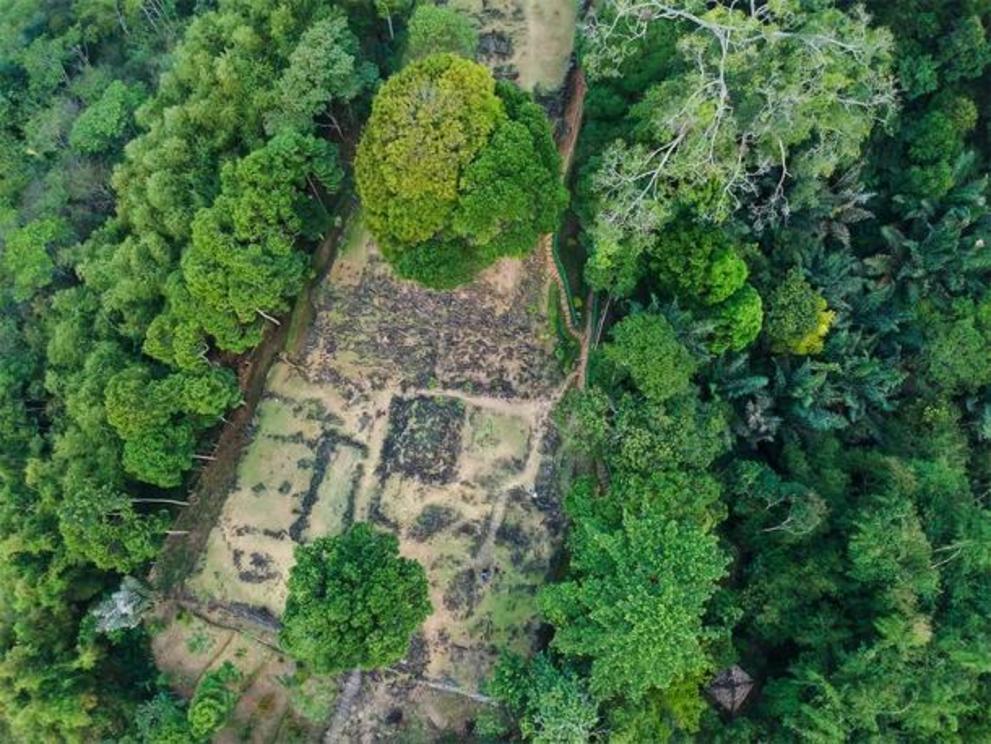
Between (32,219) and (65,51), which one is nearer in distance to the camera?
(32,219)

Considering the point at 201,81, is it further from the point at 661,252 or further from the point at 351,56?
the point at 661,252

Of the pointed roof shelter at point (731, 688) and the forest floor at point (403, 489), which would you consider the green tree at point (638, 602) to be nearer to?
the pointed roof shelter at point (731, 688)

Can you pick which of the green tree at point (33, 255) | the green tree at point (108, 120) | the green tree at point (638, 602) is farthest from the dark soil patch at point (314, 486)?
the green tree at point (108, 120)

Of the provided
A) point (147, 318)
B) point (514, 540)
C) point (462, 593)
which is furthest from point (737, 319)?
point (147, 318)

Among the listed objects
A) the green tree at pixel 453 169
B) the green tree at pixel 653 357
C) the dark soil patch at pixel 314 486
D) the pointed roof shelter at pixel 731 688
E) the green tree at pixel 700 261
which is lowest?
the pointed roof shelter at pixel 731 688

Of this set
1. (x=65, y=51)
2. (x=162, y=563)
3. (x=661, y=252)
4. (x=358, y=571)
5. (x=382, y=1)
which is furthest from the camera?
(x=65, y=51)

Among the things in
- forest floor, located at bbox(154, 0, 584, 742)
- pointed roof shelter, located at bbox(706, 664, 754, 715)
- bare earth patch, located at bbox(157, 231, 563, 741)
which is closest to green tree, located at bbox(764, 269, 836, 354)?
forest floor, located at bbox(154, 0, 584, 742)

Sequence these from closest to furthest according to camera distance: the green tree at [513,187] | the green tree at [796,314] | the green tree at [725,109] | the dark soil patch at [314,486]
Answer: the green tree at [725,109], the green tree at [513,187], the green tree at [796,314], the dark soil patch at [314,486]

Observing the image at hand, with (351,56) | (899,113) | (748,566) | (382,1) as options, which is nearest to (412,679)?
(748,566)
